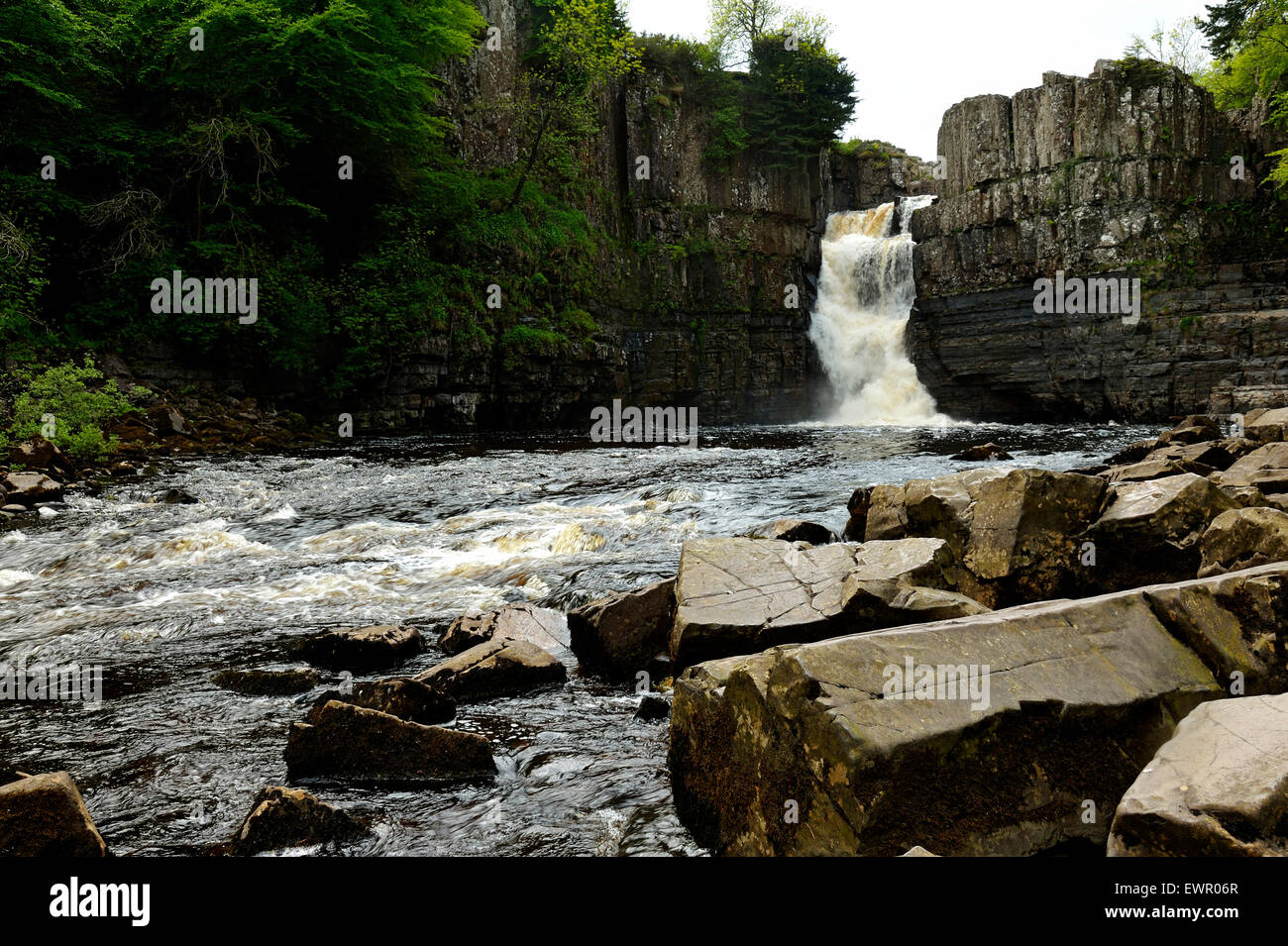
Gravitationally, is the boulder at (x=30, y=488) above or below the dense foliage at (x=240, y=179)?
below

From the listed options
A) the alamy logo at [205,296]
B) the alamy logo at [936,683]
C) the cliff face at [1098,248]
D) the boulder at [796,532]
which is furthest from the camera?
the cliff face at [1098,248]

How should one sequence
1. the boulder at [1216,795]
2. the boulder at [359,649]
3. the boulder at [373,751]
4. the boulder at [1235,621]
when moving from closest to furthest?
the boulder at [1216,795] → the boulder at [1235,621] → the boulder at [373,751] → the boulder at [359,649]

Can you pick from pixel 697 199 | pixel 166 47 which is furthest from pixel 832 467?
pixel 697 199

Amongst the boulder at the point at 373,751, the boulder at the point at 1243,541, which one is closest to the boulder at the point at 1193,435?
the boulder at the point at 1243,541

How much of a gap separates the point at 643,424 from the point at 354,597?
26773 millimetres

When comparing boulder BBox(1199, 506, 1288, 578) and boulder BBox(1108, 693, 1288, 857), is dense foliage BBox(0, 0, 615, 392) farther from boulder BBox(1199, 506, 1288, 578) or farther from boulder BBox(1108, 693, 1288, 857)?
boulder BBox(1199, 506, 1288, 578)

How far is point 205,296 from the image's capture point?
71.4ft

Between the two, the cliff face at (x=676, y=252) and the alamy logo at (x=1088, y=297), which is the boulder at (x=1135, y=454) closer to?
the cliff face at (x=676, y=252)

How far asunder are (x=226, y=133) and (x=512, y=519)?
54.0ft

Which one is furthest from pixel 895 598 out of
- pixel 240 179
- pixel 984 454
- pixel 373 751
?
pixel 240 179

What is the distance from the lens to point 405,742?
432 cm

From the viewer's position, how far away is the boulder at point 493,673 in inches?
214

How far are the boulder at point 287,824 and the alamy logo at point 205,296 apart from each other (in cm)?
2165
